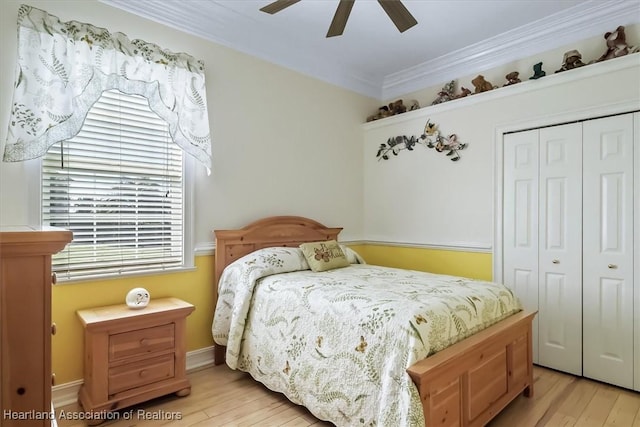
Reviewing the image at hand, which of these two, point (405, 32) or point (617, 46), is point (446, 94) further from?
point (617, 46)

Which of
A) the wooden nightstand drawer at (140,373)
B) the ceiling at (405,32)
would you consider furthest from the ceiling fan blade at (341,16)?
the wooden nightstand drawer at (140,373)

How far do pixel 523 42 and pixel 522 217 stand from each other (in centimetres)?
156

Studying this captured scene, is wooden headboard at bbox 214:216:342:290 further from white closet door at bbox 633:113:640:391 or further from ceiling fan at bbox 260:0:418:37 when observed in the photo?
white closet door at bbox 633:113:640:391

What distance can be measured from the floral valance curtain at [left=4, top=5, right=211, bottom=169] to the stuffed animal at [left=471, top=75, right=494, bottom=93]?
8.32 feet

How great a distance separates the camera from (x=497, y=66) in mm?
3398

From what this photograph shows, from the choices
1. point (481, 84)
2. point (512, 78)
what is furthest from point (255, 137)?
point (512, 78)

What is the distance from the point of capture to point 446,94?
3.62 m

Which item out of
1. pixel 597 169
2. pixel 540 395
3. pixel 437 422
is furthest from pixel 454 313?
pixel 597 169

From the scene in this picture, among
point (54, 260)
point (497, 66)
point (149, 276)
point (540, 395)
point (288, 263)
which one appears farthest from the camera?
point (497, 66)

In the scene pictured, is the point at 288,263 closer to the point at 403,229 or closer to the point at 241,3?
the point at 403,229

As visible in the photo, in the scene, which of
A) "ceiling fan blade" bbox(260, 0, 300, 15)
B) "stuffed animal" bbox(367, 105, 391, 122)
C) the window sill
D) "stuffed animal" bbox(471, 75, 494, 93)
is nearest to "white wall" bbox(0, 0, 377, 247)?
"stuffed animal" bbox(367, 105, 391, 122)

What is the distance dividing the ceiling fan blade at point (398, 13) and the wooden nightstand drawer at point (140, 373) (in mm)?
2487

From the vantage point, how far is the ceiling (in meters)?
2.76

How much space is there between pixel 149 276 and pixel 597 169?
11.2 ft
